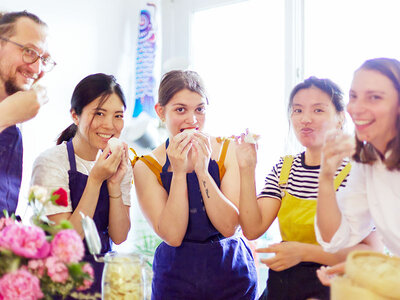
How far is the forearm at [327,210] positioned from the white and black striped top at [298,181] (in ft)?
0.37

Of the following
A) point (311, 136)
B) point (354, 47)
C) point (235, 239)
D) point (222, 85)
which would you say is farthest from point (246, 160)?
point (222, 85)

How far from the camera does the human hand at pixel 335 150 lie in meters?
0.98

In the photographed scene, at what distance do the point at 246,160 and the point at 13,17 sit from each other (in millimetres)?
765

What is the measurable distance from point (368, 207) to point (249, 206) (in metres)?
0.33

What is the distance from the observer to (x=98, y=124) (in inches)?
56.1

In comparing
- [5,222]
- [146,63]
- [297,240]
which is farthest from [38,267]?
[146,63]

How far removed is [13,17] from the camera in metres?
1.29

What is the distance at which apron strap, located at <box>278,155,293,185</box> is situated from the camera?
4.28 feet

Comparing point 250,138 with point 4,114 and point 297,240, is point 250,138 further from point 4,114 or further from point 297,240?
point 4,114

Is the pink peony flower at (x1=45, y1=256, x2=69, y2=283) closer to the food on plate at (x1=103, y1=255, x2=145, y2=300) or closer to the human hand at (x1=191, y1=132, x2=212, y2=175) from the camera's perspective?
the food on plate at (x1=103, y1=255, x2=145, y2=300)

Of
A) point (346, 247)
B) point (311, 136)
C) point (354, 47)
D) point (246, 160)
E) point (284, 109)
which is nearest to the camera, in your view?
point (346, 247)

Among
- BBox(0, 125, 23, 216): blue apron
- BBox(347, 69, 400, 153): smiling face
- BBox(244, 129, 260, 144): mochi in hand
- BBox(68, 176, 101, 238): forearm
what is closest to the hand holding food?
BBox(244, 129, 260, 144): mochi in hand

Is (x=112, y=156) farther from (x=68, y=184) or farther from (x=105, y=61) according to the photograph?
(x=105, y=61)

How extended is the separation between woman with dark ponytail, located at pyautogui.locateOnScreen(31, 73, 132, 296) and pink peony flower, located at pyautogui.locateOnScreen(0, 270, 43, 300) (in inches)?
15.4
